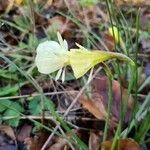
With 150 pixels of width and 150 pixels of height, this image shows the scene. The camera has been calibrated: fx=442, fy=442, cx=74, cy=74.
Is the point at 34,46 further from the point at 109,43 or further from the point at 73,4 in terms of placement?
the point at 73,4

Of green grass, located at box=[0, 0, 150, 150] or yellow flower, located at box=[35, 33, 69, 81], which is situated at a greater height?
yellow flower, located at box=[35, 33, 69, 81]

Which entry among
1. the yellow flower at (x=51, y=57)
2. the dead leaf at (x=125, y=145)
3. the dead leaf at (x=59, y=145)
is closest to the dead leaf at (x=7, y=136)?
the dead leaf at (x=59, y=145)

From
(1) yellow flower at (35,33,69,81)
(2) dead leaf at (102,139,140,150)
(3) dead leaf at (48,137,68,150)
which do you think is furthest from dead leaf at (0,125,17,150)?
(1) yellow flower at (35,33,69,81)

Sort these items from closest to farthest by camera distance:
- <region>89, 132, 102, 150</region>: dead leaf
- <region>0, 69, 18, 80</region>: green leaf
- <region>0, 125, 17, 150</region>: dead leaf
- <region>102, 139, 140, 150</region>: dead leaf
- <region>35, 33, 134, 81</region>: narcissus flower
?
<region>35, 33, 134, 81</region>: narcissus flower → <region>102, 139, 140, 150</region>: dead leaf → <region>89, 132, 102, 150</region>: dead leaf → <region>0, 125, 17, 150</region>: dead leaf → <region>0, 69, 18, 80</region>: green leaf

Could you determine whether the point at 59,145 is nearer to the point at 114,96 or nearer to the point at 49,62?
the point at 114,96

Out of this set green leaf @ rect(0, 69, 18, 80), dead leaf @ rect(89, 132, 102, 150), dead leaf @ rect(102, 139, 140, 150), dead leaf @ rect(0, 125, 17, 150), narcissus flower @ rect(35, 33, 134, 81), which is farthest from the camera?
green leaf @ rect(0, 69, 18, 80)

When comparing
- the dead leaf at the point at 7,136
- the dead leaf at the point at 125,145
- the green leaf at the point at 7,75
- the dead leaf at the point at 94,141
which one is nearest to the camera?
the dead leaf at the point at 125,145

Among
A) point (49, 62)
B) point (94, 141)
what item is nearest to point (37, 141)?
point (94, 141)

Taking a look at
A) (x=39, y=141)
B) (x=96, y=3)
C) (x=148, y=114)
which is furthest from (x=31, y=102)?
(x=96, y=3)

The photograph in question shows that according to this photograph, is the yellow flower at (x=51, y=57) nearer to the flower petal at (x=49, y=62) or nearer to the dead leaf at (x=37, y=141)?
the flower petal at (x=49, y=62)

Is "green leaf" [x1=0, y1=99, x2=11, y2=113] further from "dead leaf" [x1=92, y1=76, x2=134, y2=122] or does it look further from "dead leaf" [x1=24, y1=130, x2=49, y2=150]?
"dead leaf" [x1=92, y1=76, x2=134, y2=122]

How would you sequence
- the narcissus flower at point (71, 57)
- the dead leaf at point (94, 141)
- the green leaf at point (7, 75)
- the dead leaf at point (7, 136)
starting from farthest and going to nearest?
the green leaf at point (7, 75) → the dead leaf at point (7, 136) → the dead leaf at point (94, 141) → the narcissus flower at point (71, 57)
